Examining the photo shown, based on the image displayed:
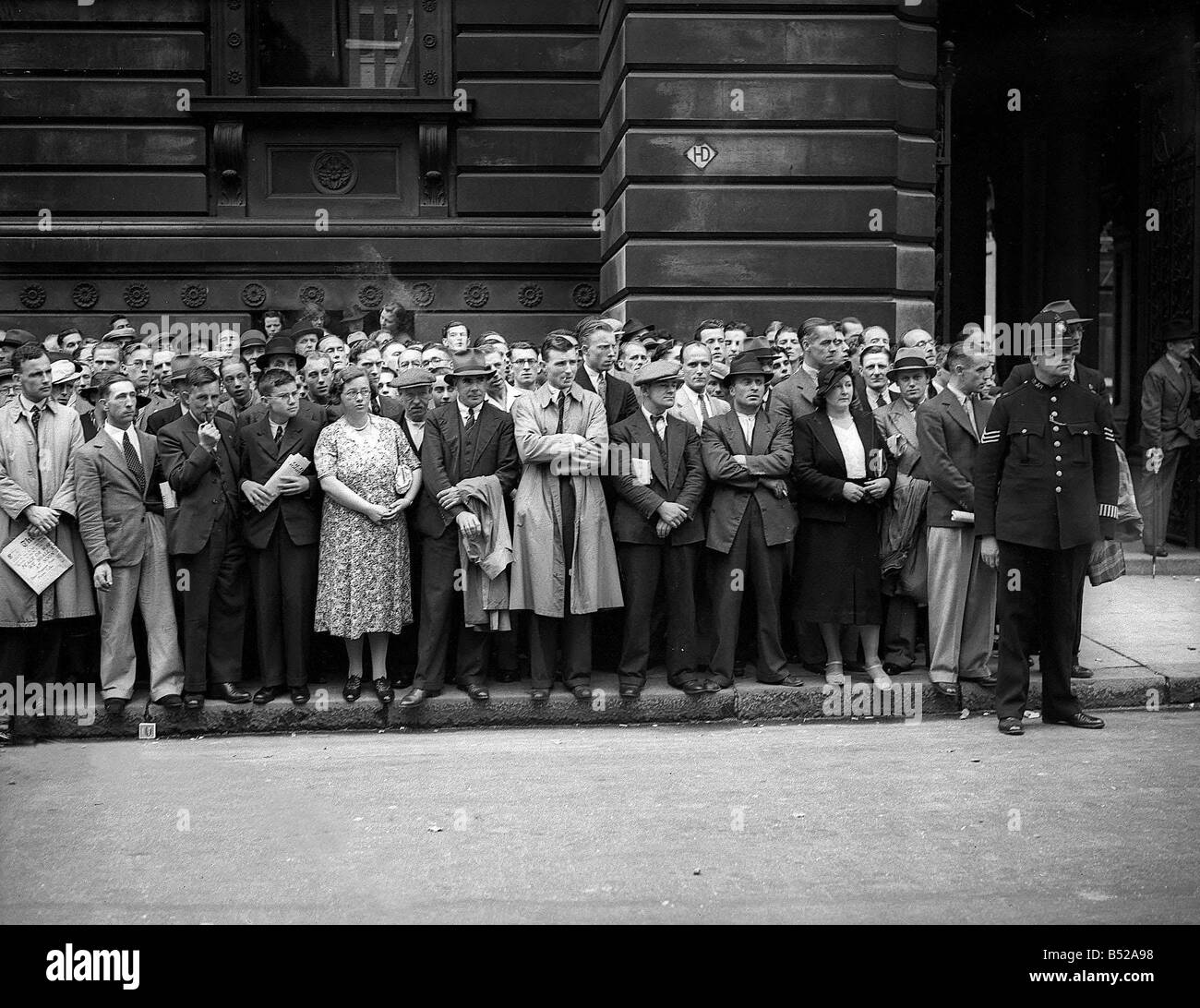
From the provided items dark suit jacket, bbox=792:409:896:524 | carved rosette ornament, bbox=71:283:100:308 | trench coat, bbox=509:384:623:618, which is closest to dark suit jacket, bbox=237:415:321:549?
trench coat, bbox=509:384:623:618

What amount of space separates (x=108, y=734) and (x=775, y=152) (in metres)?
7.79

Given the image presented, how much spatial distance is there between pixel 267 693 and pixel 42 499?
6.12 feet

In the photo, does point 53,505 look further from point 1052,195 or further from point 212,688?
point 1052,195

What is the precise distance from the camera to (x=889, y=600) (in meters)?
9.70

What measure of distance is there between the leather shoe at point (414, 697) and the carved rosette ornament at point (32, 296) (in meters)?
7.98

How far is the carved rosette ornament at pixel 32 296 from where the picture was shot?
14695mm

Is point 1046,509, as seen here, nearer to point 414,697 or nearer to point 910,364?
point 910,364

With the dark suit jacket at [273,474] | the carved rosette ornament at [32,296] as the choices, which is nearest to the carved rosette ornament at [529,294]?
the carved rosette ornament at [32,296]

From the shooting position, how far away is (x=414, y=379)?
970cm

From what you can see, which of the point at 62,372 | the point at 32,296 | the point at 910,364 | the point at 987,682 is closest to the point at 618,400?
the point at 910,364

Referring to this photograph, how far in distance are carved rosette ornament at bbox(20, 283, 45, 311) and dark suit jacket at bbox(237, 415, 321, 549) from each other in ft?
21.6

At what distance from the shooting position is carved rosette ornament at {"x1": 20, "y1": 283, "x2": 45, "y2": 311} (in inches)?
579

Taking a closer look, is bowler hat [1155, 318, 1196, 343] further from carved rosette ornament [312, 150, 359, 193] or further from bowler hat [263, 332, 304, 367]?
bowler hat [263, 332, 304, 367]

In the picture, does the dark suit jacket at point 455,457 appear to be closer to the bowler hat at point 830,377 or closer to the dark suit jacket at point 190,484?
the dark suit jacket at point 190,484
